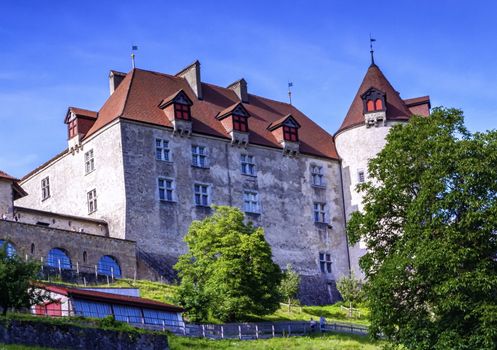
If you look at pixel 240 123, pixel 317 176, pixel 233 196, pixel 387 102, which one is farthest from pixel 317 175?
pixel 233 196

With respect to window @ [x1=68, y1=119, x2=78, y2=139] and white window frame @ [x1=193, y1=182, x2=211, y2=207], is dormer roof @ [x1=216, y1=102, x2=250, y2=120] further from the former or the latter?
window @ [x1=68, y1=119, x2=78, y2=139]

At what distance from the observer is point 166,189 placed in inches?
2938

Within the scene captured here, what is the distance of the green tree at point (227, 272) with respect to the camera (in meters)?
60.1

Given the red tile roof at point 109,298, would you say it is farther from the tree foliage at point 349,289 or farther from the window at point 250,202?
the window at point 250,202

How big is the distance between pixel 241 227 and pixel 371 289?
16.9 meters

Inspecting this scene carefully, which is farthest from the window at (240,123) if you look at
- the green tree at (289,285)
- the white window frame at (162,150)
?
the green tree at (289,285)

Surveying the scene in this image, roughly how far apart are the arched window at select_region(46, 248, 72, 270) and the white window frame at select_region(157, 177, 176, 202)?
9.32 m

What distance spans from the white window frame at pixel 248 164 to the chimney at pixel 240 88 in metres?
7.98

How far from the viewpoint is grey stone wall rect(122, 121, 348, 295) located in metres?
73.1

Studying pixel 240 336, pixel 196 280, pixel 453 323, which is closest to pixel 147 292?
pixel 196 280

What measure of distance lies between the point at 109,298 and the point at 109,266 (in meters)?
15.5

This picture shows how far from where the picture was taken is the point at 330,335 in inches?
2391

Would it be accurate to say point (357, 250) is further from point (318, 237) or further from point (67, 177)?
point (67, 177)

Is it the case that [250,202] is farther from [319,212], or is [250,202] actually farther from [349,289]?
[349,289]
